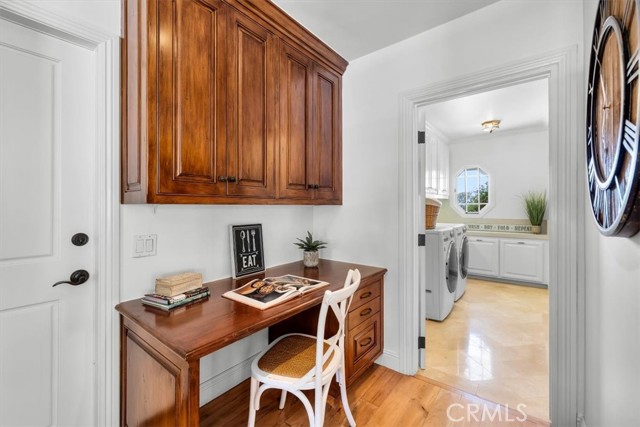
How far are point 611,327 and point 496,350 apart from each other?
174 centimetres

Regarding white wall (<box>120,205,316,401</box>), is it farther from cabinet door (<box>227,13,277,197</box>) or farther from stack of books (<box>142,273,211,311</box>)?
cabinet door (<box>227,13,277,197</box>)

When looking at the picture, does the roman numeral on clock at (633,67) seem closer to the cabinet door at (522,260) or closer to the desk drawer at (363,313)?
the desk drawer at (363,313)

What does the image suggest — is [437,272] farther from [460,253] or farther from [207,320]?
[207,320]

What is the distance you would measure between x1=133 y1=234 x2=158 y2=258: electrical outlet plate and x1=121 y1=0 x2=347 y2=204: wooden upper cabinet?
216mm

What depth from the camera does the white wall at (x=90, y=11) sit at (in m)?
1.23

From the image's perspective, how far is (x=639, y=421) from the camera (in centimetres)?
72

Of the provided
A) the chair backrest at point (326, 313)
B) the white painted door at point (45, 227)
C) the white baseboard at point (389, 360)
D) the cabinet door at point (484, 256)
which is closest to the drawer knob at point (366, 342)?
the white baseboard at point (389, 360)

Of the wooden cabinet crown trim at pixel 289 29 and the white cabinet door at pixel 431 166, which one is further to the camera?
the white cabinet door at pixel 431 166

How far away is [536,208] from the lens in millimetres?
4523

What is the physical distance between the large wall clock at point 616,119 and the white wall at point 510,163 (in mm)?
4367

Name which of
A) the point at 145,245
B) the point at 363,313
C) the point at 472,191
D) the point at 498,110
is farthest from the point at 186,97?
the point at 472,191

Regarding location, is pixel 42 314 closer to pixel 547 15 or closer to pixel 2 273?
pixel 2 273

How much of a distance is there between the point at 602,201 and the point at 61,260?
215 centimetres

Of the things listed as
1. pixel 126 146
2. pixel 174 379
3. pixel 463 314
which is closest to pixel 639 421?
pixel 174 379
